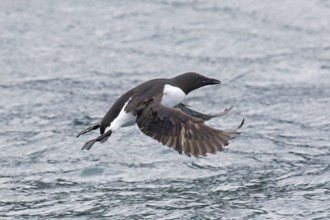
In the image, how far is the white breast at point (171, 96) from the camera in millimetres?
8531

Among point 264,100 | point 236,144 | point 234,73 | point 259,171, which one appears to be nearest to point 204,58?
point 234,73

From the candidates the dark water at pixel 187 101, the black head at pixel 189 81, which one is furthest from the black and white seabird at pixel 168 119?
the dark water at pixel 187 101

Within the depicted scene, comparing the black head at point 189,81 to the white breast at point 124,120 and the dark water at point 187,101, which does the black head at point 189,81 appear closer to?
the white breast at point 124,120

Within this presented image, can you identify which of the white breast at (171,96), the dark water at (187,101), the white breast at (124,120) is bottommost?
the dark water at (187,101)

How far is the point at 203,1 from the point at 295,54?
2.72 m

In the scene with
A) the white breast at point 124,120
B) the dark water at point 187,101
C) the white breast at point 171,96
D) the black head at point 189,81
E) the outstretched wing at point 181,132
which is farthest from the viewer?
the dark water at point 187,101

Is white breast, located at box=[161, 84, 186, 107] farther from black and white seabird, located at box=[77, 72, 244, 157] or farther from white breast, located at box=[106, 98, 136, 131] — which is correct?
white breast, located at box=[106, 98, 136, 131]

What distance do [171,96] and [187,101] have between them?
3.47 m

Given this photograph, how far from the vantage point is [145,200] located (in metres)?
9.02

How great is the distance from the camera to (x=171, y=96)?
8586 mm

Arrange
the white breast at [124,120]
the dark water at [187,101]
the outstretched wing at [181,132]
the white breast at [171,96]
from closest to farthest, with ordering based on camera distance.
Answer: the outstretched wing at [181,132], the white breast at [124,120], the white breast at [171,96], the dark water at [187,101]

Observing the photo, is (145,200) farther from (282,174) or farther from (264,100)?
(264,100)

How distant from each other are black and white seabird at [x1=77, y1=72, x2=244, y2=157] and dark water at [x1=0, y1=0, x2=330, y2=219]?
0.84m

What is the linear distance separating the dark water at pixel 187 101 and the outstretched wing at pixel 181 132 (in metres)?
0.87
